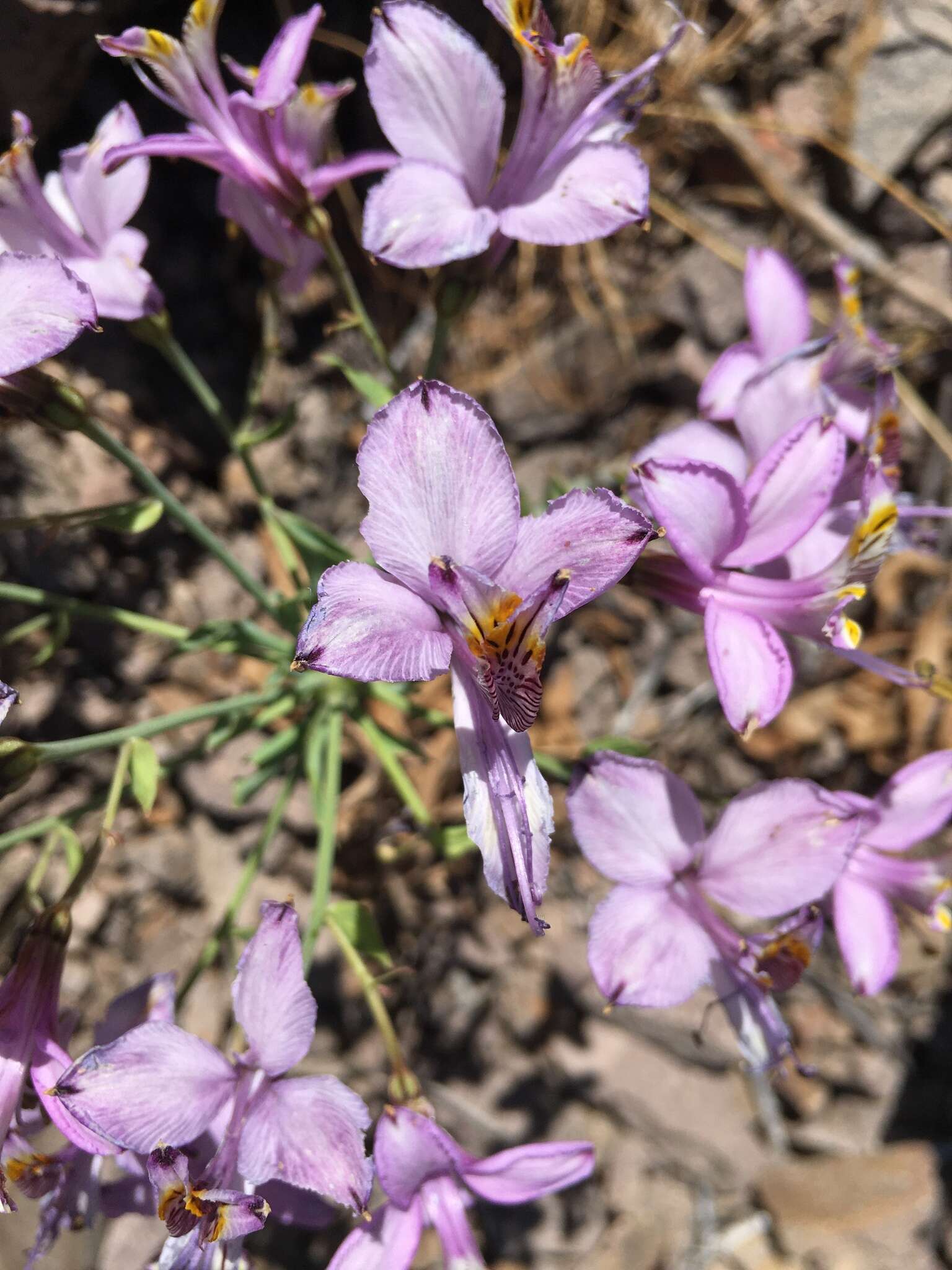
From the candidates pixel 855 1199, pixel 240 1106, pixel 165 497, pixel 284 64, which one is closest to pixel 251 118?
pixel 284 64

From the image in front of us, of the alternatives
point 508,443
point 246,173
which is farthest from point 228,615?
point 246,173

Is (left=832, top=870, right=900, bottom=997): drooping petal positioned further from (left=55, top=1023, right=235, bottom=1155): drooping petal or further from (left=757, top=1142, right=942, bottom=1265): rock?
(left=757, top=1142, right=942, bottom=1265): rock

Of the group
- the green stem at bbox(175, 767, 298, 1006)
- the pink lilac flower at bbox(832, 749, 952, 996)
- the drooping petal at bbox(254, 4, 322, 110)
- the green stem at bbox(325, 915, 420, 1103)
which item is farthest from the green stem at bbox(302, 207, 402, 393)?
the pink lilac flower at bbox(832, 749, 952, 996)

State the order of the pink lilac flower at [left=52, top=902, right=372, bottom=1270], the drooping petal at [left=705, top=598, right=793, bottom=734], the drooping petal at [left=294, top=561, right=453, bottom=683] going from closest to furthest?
the drooping petal at [left=294, top=561, right=453, bottom=683], the pink lilac flower at [left=52, top=902, right=372, bottom=1270], the drooping petal at [left=705, top=598, right=793, bottom=734]

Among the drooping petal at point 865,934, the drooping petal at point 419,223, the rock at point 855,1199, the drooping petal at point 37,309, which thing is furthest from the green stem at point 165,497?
the rock at point 855,1199

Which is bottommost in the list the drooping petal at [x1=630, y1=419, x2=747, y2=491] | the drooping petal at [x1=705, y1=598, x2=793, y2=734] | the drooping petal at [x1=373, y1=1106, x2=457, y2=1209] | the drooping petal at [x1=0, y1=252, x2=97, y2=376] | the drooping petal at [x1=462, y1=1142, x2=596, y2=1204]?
the drooping petal at [x1=462, y1=1142, x2=596, y2=1204]

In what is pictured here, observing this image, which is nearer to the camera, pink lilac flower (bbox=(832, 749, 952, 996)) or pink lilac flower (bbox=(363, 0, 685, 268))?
pink lilac flower (bbox=(363, 0, 685, 268))

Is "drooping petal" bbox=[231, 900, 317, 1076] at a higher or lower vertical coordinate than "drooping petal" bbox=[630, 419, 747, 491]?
lower
